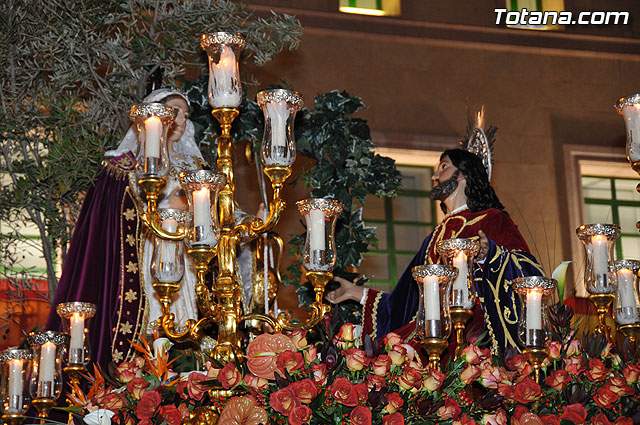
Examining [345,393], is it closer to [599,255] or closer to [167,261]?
[167,261]

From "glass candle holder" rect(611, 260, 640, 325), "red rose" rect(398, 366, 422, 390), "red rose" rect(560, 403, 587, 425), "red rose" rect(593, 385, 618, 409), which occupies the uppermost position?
"glass candle holder" rect(611, 260, 640, 325)

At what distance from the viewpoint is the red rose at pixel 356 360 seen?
8.60 feet

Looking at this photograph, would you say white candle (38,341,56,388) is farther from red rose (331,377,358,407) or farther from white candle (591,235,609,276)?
white candle (591,235,609,276)

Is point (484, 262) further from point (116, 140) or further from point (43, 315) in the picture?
point (43, 315)

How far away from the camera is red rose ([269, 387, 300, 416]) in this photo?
2477mm

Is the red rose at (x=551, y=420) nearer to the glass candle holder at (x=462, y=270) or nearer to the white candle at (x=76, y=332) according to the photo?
the glass candle holder at (x=462, y=270)

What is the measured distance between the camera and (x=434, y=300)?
3.13 metres

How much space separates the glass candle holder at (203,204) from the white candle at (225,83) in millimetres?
279

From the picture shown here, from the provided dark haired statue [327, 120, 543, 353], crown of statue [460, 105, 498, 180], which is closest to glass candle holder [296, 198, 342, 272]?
dark haired statue [327, 120, 543, 353]

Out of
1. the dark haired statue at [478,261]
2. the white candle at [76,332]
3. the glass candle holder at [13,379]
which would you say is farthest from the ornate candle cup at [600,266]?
the glass candle holder at [13,379]

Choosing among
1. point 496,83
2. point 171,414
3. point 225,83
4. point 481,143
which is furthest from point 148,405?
point 496,83

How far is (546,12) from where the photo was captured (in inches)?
346

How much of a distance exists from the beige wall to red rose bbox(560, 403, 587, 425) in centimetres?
530

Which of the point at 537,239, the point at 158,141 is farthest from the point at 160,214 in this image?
the point at 537,239
